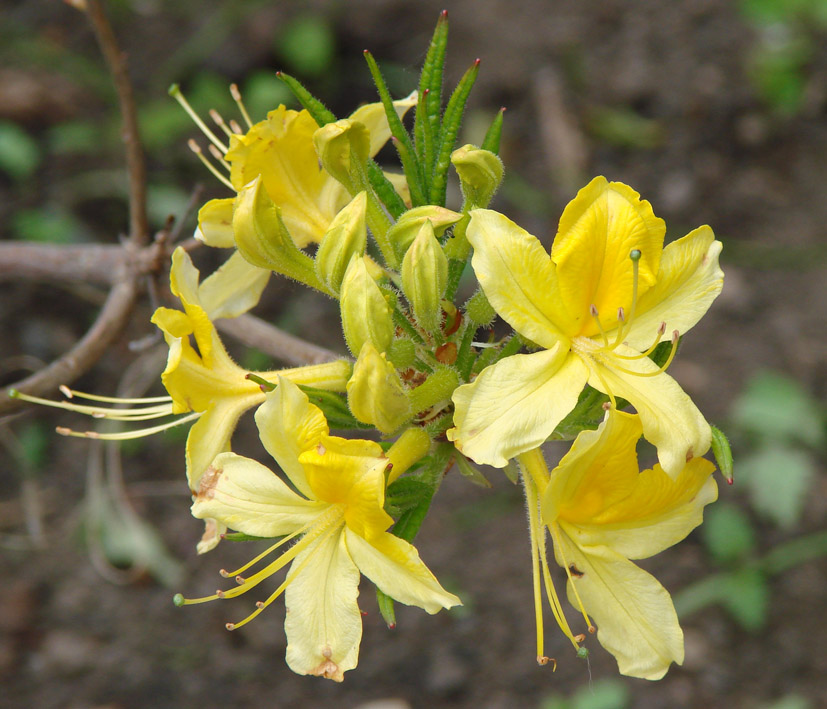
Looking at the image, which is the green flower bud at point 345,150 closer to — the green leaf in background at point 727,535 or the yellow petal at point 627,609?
the yellow petal at point 627,609

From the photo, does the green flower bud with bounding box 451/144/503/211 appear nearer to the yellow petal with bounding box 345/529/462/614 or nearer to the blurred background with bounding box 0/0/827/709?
the yellow petal with bounding box 345/529/462/614

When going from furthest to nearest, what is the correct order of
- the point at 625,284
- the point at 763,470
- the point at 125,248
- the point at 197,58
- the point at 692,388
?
the point at 197,58 < the point at 692,388 < the point at 763,470 < the point at 125,248 < the point at 625,284

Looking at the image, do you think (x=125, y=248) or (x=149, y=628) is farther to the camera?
(x=149, y=628)

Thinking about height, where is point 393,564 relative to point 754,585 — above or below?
above

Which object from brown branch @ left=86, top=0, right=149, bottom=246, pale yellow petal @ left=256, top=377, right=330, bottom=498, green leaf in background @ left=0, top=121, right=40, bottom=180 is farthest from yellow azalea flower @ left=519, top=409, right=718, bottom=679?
green leaf in background @ left=0, top=121, right=40, bottom=180

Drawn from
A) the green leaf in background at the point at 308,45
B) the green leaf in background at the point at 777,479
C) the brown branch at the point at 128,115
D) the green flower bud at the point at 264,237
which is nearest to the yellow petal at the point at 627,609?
the green flower bud at the point at 264,237

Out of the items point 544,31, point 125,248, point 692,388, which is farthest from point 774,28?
point 125,248

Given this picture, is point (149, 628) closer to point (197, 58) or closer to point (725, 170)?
point (197, 58)

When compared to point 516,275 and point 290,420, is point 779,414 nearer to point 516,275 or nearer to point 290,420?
point 516,275
